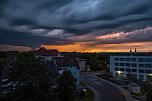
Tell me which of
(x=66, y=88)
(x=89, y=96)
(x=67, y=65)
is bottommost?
(x=89, y=96)

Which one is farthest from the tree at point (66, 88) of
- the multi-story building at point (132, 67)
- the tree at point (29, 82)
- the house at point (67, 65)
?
the multi-story building at point (132, 67)

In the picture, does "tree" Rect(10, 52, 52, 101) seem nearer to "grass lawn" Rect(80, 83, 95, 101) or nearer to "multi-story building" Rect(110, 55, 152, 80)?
"grass lawn" Rect(80, 83, 95, 101)

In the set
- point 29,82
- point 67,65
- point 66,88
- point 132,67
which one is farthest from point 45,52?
point 29,82

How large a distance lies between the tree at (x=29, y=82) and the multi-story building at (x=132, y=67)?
65334 millimetres

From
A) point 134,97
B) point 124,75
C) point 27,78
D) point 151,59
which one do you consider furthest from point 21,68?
point 124,75

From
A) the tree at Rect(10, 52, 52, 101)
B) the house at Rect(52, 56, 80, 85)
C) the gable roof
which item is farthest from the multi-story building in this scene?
the tree at Rect(10, 52, 52, 101)

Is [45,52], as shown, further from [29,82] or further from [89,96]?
[29,82]

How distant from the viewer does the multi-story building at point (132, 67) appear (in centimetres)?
9459

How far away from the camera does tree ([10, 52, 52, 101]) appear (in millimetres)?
34312

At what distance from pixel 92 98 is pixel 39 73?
3012cm

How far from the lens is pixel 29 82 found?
35219 millimetres

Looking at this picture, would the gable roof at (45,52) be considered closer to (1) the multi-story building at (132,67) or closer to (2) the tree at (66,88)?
(1) the multi-story building at (132,67)

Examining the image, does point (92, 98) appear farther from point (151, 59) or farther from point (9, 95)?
point (151, 59)

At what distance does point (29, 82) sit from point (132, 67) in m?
73.4
